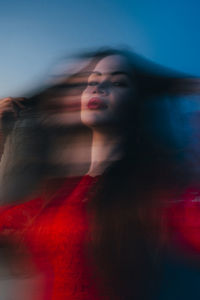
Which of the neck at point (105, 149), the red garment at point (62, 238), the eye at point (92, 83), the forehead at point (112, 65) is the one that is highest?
the forehead at point (112, 65)

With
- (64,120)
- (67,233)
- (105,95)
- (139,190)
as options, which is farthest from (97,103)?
(67,233)

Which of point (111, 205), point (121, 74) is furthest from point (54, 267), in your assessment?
point (121, 74)

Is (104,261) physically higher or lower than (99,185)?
lower

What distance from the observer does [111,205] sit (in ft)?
4.37

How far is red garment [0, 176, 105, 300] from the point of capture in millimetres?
1298

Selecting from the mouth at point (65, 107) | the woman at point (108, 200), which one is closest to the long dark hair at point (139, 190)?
the woman at point (108, 200)

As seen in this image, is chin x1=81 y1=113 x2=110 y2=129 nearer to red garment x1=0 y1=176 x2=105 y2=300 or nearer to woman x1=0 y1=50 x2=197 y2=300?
woman x1=0 y1=50 x2=197 y2=300

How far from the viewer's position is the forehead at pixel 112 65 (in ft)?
4.50

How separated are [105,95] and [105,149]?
246 mm

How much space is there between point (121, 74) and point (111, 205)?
0.60 metres

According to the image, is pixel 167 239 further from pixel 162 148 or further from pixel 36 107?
pixel 36 107

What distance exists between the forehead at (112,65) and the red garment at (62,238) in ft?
1.64

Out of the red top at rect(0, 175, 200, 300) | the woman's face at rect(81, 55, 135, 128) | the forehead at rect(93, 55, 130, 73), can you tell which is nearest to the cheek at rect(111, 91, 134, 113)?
the woman's face at rect(81, 55, 135, 128)

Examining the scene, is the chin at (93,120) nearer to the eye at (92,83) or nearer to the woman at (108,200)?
the woman at (108,200)
